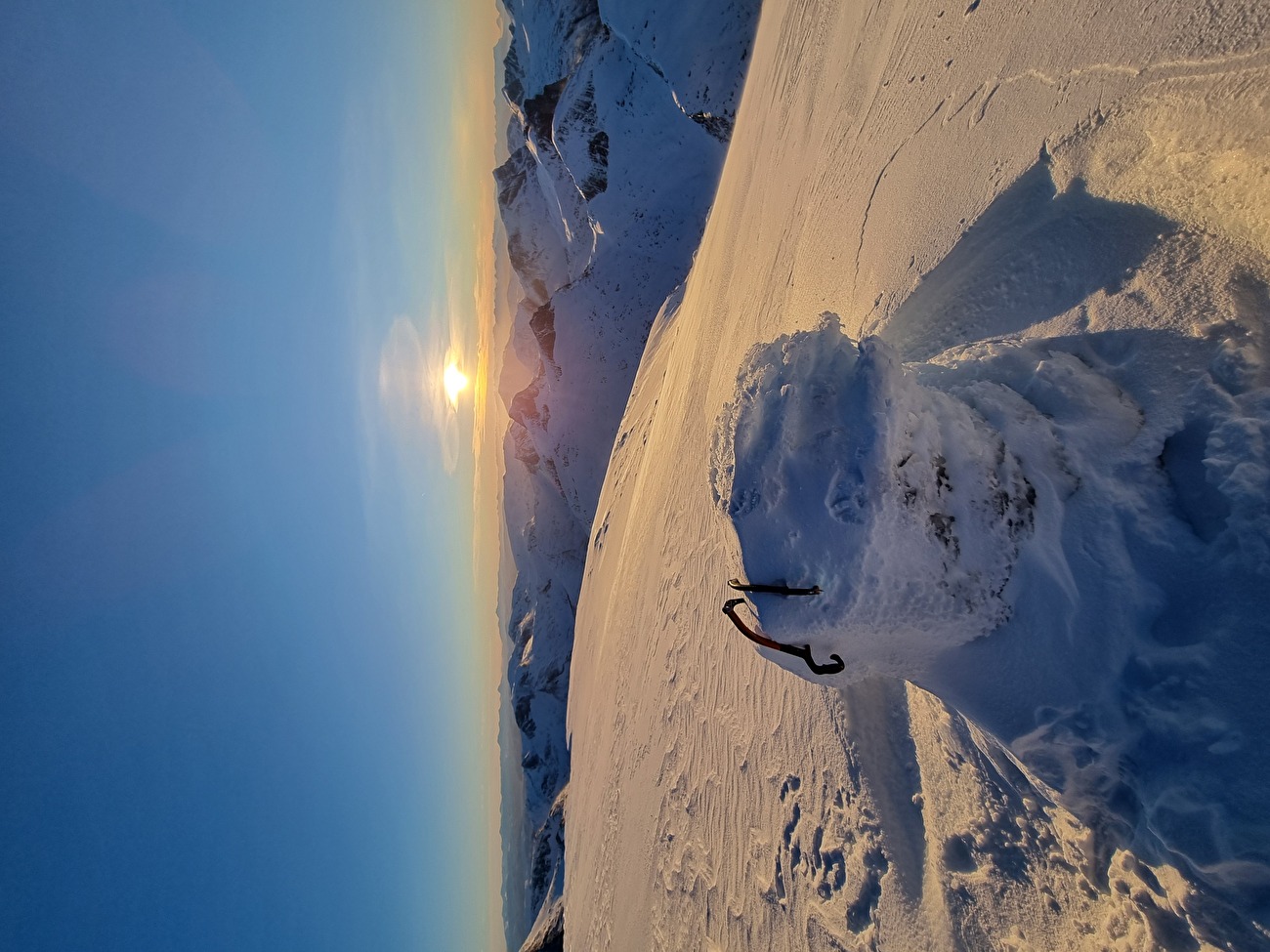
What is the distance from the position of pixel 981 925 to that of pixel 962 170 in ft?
12.7

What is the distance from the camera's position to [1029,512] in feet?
6.86

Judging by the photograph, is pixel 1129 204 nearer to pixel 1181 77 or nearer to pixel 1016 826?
pixel 1181 77

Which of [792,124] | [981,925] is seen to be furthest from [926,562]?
[792,124]

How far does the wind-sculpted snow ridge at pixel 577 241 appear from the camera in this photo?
1236 centimetres

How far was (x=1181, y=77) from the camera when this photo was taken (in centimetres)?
237

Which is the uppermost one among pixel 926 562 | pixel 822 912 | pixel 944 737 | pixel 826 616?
pixel 926 562

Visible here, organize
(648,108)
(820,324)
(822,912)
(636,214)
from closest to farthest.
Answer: (820,324) < (822,912) < (648,108) < (636,214)

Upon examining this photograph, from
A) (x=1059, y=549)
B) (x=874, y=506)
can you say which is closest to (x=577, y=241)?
(x=874, y=506)

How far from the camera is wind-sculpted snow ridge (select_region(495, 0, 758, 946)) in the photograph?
40.5ft

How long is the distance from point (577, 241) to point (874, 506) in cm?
1836

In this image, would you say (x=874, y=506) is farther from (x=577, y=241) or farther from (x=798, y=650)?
(x=577, y=241)

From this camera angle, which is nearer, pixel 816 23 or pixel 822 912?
pixel 822 912

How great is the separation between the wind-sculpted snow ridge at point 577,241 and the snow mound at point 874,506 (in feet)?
38.2

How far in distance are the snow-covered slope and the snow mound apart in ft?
0.04
